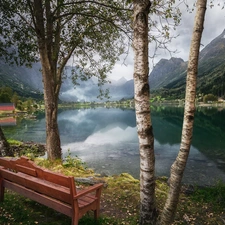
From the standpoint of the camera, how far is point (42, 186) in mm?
6402

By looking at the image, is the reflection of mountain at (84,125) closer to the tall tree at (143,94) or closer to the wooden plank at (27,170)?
the wooden plank at (27,170)

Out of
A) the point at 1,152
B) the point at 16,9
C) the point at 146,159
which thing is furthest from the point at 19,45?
the point at 146,159

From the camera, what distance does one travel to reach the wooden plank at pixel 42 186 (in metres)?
5.95

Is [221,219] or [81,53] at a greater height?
[81,53]

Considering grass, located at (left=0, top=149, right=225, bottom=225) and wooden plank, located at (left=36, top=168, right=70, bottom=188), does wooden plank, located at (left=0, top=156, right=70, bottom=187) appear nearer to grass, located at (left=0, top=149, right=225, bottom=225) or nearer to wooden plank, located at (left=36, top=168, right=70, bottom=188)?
wooden plank, located at (left=36, top=168, right=70, bottom=188)

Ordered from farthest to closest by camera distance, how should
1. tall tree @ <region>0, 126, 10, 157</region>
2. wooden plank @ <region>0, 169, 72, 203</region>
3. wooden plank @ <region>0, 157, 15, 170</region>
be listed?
1. tall tree @ <region>0, 126, 10, 157</region>
2. wooden plank @ <region>0, 157, 15, 170</region>
3. wooden plank @ <region>0, 169, 72, 203</region>

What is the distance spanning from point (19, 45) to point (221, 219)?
1278 centimetres

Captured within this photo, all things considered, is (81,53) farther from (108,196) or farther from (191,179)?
(191,179)

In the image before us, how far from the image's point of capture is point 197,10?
19.1 ft

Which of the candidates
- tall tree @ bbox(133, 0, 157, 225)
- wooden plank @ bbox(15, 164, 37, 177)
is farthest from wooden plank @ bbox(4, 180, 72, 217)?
tall tree @ bbox(133, 0, 157, 225)

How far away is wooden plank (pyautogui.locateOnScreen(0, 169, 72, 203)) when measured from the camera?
595cm

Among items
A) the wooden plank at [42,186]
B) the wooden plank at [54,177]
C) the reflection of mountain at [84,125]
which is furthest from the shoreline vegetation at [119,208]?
the reflection of mountain at [84,125]

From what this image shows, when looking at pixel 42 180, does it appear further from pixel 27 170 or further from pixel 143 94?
pixel 143 94

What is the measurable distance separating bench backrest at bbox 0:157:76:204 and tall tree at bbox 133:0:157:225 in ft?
7.02
